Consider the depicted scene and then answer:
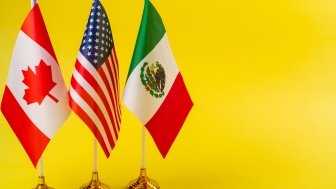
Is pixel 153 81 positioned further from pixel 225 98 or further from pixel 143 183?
pixel 225 98

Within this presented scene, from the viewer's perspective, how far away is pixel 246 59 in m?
2.77

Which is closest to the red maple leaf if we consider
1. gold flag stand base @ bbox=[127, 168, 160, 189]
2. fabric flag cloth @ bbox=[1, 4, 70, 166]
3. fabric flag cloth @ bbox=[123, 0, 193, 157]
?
fabric flag cloth @ bbox=[1, 4, 70, 166]

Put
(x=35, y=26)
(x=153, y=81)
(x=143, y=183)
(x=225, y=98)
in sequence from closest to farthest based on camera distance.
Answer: (x=35, y=26), (x=153, y=81), (x=143, y=183), (x=225, y=98)

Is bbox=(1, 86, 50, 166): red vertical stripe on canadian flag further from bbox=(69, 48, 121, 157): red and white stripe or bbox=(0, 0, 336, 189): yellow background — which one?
bbox=(0, 0, 336, 189): yellow background

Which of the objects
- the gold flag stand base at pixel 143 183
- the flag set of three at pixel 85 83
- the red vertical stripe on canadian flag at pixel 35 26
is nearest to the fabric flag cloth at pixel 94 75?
the flag set of three at pixel 85 83

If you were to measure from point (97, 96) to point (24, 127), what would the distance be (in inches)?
8.4

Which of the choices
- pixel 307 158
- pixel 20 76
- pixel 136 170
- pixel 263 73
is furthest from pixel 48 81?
pixel 263 73

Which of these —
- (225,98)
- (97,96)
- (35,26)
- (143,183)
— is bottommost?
(143,183)

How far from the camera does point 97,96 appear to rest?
1291 mm

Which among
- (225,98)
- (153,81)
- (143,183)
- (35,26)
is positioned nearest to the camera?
(35,26)

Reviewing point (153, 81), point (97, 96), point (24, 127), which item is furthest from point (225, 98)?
point (24, 127)

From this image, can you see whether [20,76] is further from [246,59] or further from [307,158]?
[246,59]

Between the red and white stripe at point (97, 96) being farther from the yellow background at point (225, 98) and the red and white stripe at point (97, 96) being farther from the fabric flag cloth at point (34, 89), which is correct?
the yellow background at point (225, 98)

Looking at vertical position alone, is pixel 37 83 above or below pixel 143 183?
above
